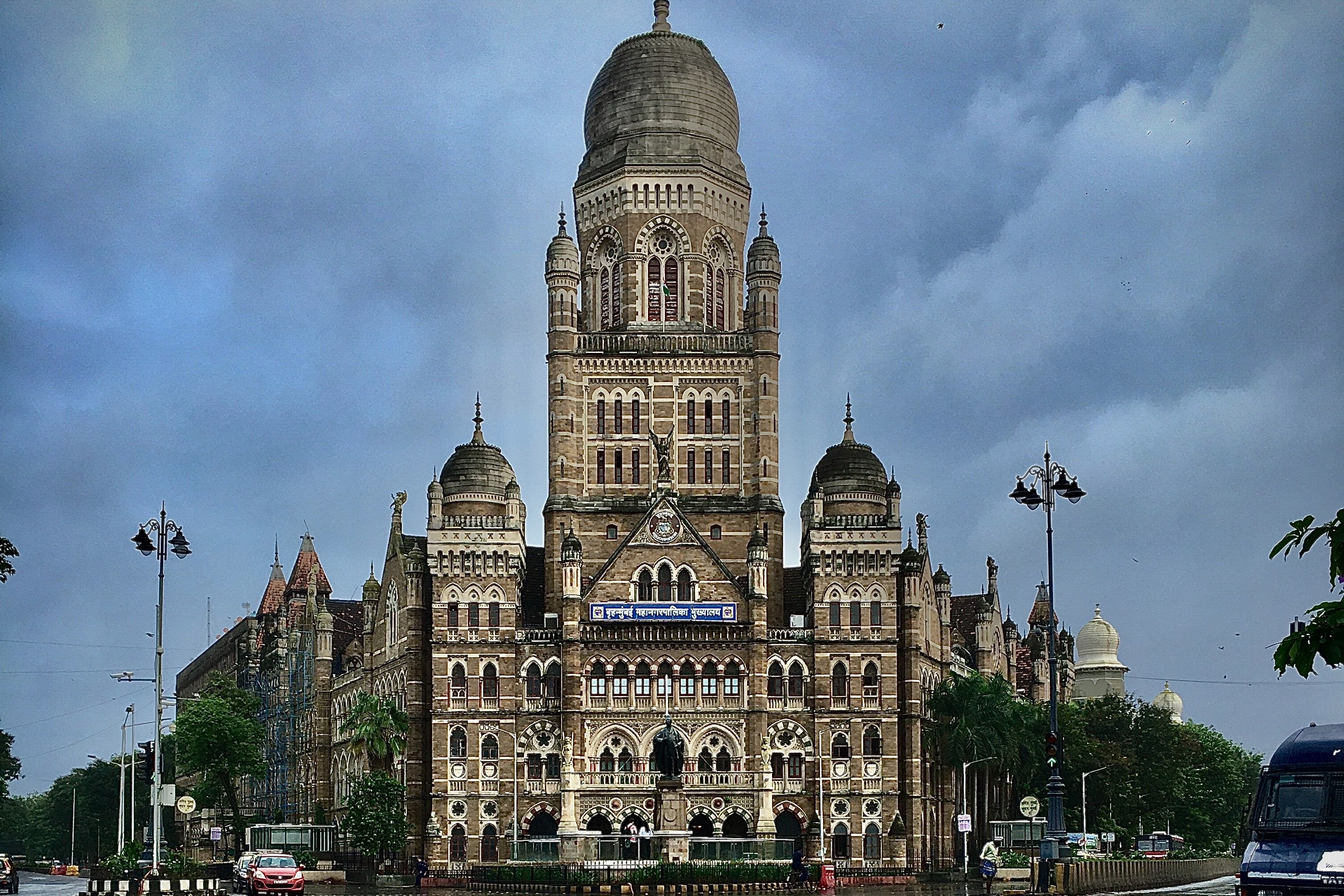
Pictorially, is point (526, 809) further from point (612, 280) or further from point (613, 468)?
point (612, 280)

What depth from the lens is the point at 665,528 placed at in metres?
107

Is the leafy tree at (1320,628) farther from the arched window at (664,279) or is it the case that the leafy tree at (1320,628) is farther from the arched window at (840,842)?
the arched window at (664,279)

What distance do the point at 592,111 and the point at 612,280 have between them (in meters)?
11.6

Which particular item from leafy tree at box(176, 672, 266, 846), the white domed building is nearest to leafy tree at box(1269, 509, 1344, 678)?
leafy tree at box(176, 672, 266, 846)

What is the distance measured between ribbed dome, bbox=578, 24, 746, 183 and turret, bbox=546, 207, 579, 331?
601 cm

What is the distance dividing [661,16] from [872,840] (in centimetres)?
5268

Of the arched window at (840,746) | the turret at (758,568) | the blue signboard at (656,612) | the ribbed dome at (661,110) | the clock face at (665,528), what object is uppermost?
the ribbed dome at (661,110)

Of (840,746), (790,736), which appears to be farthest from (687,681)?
(840,746)

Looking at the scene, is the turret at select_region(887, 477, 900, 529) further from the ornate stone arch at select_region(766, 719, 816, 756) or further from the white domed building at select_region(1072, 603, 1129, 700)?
the white domed building at select_region(1072, 603, 1129, 700)

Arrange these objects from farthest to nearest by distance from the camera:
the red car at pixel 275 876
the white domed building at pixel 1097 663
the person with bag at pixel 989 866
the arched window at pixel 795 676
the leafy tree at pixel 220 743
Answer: the white domed building at pixel 1097 663 < the leafy tree at pixel 220 743 < the arched window at pixel 795 676 < the red car at pixel 275 876 < the person with bag at pixel 989 866

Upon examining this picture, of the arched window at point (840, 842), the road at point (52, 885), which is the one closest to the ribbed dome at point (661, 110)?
the arched window at point (840, 842)

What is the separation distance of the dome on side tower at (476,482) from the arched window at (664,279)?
1334 centimetres

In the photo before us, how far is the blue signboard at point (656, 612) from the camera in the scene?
346 ft

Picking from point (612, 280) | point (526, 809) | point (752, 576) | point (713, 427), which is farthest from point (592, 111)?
point (526, 809)
